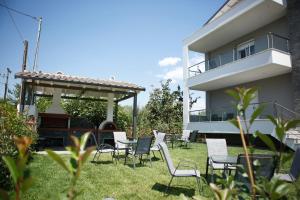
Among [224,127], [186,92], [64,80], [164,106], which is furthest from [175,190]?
[164,106]

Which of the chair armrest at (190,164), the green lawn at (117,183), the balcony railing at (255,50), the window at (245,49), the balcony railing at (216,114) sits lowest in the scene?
the green lawn at (117,183)

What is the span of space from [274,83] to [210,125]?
15.4 feet

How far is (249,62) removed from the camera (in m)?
13.3

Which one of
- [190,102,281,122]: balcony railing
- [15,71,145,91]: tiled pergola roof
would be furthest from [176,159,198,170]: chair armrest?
[190,102,281,122]: balcony railing

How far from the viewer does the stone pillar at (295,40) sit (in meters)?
12.2

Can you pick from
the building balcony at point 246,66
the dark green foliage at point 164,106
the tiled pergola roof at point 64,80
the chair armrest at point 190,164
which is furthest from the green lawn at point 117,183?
the dark green foliage at point 164,106

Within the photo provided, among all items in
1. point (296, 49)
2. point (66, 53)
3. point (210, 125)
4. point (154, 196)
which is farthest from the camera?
point (66, 53)

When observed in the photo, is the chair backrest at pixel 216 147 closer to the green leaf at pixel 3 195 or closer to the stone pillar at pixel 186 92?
the green leaf at pixel 3 195

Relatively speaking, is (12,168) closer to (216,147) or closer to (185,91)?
(216,147)

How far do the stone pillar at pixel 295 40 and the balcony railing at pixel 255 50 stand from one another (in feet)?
1.43

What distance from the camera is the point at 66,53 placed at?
75.7ft

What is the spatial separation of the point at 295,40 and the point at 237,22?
3.80 m

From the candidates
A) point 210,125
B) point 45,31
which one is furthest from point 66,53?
point 210,125

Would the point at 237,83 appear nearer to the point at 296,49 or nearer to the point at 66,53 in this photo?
the point at 296,49
